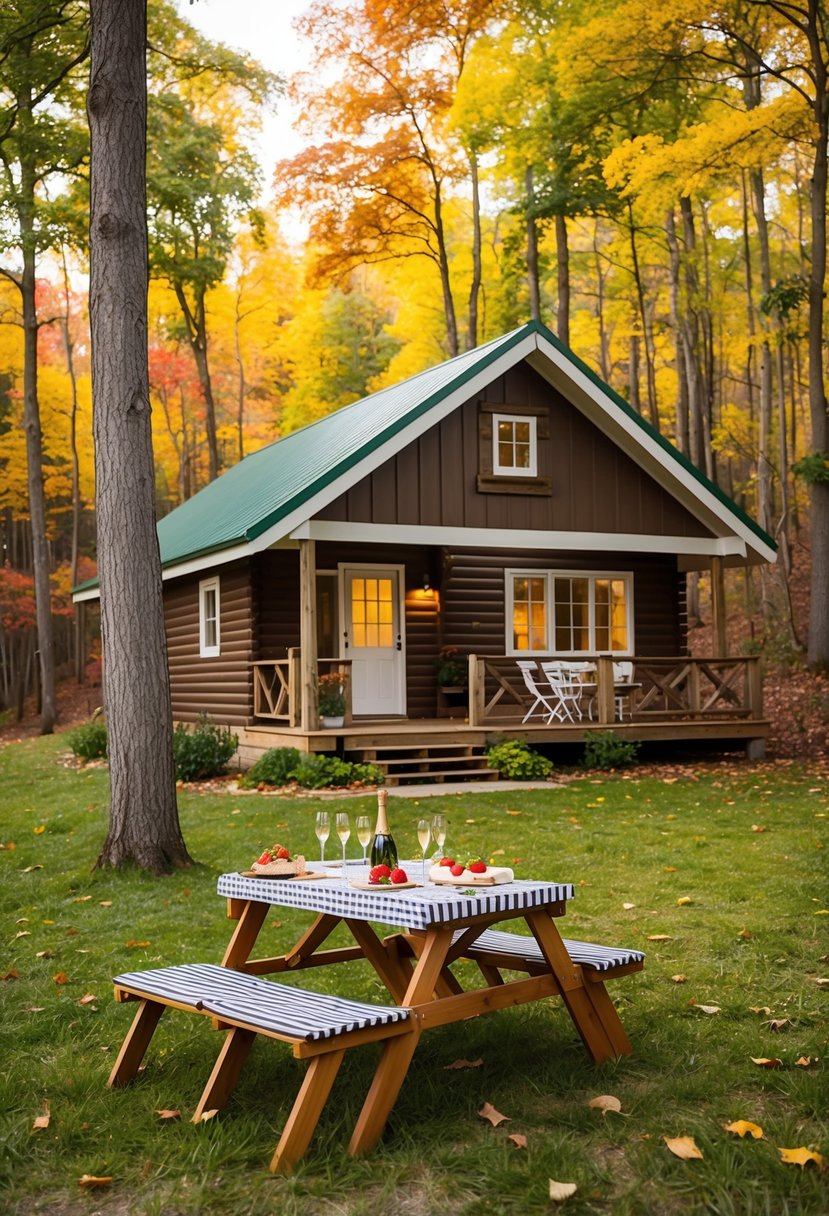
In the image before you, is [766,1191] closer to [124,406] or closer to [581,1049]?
[581,1049]

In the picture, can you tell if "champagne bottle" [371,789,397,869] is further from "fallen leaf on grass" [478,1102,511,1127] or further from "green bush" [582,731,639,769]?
"green bush" [582,731,639,769]

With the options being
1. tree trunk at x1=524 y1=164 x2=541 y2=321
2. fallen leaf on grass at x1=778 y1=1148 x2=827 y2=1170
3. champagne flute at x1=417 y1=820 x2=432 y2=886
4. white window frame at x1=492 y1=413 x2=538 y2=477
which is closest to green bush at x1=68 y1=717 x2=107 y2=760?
white window frame at x1=492 y1=413 x2=538 y2=477

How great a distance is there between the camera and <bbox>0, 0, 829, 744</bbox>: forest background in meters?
19.6

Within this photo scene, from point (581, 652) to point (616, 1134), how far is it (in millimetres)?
15058

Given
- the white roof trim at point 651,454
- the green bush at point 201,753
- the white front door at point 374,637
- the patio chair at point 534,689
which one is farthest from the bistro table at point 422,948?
the white roof trim at point 651,454

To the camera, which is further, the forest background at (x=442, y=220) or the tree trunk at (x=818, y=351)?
the forest background at (x=442, y=220)

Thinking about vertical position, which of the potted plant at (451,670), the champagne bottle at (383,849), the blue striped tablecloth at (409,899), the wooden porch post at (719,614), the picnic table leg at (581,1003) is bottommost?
the picnic table leg at (581,1003)

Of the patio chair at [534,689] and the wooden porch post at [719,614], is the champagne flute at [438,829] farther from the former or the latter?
the wooden porch post at [719,614]

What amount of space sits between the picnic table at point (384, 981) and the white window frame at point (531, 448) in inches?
480

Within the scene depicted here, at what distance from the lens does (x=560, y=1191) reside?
3729 millimetres

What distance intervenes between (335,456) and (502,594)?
12.3 feet

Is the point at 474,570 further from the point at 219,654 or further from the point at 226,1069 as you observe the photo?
the point at 226,1069

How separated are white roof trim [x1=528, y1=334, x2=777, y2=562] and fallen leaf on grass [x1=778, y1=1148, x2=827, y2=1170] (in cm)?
1439

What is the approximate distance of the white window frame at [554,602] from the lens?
18.8m
